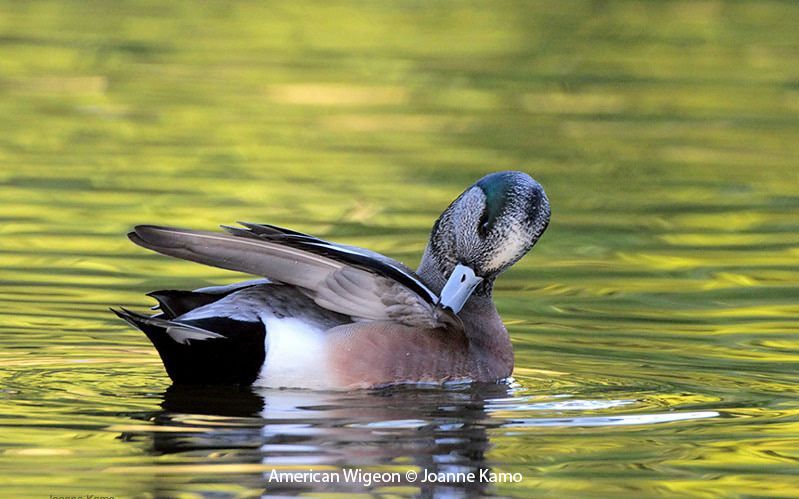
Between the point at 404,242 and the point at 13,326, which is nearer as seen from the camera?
the point at 13,326

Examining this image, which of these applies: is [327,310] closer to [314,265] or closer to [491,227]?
[314,265]

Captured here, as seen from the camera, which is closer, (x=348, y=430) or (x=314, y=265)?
(x=348, y=430)

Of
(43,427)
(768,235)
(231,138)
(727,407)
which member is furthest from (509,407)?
(231,138)

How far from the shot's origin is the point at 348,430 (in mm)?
6926

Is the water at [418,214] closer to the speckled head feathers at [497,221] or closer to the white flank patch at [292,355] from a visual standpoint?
the white flank patch at [292,355]

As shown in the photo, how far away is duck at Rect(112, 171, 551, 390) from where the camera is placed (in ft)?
23.9

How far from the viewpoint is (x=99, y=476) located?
614 centimetres

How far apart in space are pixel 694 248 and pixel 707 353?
9.75 feet

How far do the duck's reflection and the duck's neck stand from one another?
0.58ft

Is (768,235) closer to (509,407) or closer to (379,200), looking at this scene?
(379,200)

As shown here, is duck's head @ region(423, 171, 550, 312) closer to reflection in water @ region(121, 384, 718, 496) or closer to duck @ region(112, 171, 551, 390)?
duck @ region(112, 171, 551, 390)

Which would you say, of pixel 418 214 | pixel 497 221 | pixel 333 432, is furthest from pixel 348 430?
pixel 418 214

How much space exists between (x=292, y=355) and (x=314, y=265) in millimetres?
374

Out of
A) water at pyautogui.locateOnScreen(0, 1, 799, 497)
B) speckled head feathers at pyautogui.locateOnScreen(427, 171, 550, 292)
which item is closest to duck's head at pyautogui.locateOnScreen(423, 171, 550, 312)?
speckled head feathers at pyautogui.locateOnScreen(427, 171, 550, 292)
